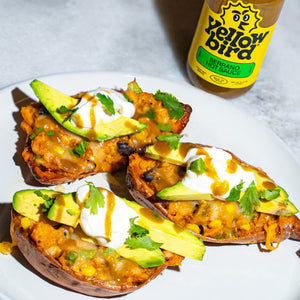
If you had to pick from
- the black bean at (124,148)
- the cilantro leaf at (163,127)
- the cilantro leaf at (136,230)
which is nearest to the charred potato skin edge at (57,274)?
the cilantro leaf at (136,230)

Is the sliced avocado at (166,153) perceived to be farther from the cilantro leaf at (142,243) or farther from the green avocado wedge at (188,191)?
the cilantro leaf at (142,243)

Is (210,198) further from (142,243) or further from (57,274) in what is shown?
(57,274)

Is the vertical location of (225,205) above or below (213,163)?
below

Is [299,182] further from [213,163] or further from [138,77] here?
[138,77]

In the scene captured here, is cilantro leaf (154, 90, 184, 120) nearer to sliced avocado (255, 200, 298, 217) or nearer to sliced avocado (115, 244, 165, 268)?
sliced avocado (255, 200, 298, 217)

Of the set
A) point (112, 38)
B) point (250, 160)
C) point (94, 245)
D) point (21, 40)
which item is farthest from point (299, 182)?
point (21, 40)

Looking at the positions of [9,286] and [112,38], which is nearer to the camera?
[9,286]

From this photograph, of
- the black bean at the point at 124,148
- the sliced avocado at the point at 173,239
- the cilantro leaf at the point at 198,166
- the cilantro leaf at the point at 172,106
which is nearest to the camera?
the sliced avocado at the point at 173,239
